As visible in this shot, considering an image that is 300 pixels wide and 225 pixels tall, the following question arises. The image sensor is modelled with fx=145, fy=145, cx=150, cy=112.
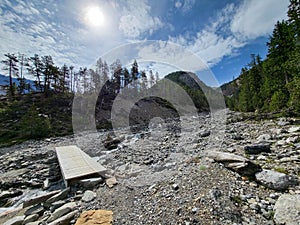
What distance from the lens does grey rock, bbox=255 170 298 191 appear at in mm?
3271

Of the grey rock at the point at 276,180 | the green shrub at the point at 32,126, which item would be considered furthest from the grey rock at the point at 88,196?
the green shrub at the point at 32,126

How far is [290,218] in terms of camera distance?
236 cm

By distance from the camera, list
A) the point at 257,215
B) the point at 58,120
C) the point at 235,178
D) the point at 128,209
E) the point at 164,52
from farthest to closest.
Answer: the point at 58,120 < the point at 164,52 < the point at 235,178 < the point at 128,209 < the point at 257,215

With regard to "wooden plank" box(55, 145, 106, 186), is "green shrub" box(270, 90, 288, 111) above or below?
above

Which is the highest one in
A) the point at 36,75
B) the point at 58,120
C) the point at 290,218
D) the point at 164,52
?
the point at 36,75

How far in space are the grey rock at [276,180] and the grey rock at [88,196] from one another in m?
4.56

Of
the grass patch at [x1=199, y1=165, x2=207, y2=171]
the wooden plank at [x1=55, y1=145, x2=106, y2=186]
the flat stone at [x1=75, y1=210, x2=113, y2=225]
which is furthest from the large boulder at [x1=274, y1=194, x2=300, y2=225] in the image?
the wooden plank at [x1=55, y1=145, x2=106, y2=186]

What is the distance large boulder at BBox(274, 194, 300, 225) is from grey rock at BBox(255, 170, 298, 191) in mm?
613

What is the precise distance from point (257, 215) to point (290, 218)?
0.45 metres

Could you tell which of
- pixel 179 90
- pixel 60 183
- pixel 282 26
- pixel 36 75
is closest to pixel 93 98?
pixel 36 75

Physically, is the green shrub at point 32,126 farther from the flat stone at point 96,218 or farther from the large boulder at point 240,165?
the large boulder at point 240,165

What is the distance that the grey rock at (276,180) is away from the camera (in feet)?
10.7

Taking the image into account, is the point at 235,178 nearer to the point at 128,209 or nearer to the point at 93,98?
the point at 128,209

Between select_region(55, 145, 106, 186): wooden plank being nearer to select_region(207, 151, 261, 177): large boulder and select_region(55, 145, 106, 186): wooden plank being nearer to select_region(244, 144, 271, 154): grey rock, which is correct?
select_region(207, 151, 261, 177): large boulder
